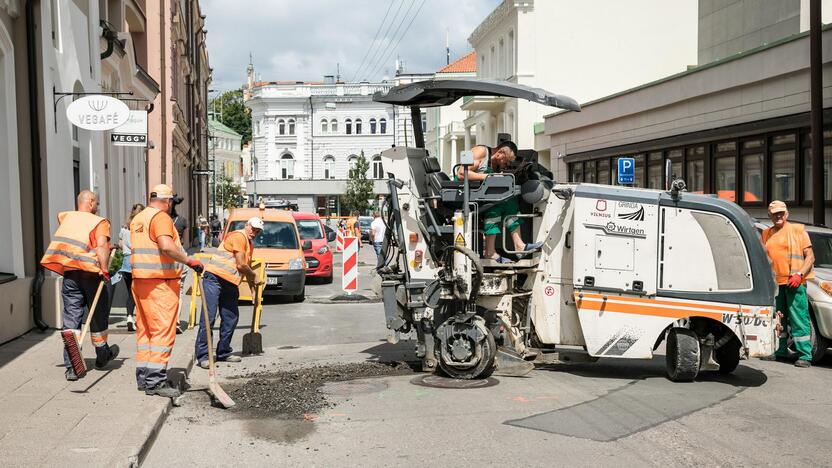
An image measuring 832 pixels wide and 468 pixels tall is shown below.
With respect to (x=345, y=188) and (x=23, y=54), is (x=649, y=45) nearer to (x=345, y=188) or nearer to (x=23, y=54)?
(x=23, y=54)

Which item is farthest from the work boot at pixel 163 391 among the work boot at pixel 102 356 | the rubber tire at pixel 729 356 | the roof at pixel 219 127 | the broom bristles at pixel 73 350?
the roof at pixel 219 127

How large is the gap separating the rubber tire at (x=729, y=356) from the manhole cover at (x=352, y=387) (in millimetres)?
3487

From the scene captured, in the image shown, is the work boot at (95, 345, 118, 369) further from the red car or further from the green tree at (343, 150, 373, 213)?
the green tree at (343, 150, 373, 213)

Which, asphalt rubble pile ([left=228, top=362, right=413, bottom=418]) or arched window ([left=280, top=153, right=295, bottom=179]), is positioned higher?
arched window ([left=280, top=153, right=295, bottom=179])

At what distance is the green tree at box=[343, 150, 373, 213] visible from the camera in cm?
8019

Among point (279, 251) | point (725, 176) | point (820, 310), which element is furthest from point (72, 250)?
point (725, 176)

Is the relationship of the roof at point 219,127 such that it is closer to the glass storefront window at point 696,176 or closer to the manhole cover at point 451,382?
the glass storefront window at point 696,176

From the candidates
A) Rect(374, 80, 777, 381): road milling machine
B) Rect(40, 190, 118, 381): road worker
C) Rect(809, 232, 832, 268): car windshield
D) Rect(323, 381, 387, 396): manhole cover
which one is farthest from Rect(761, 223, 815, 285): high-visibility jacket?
Rect(40, 190, 118, 381): road worker

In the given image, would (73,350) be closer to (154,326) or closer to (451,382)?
(154,326)

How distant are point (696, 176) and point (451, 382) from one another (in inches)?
690

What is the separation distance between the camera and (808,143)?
19.0m

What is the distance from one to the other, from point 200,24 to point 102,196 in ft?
143

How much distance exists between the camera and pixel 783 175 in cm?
2002

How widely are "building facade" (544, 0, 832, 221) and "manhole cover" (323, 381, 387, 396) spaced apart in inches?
351
